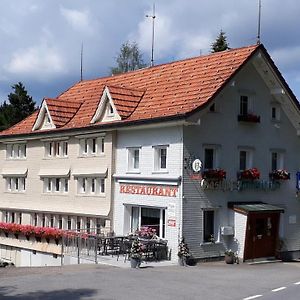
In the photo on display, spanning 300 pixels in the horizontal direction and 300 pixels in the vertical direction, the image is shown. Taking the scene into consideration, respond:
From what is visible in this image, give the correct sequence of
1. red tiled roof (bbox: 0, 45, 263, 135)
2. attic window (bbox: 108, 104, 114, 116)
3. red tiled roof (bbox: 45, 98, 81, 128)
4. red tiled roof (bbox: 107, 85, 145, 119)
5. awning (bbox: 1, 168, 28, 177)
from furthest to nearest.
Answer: awning (bbox: 1, 168, 28, 177) < red tiled roof (bbox: 45, 98, 81, 128) < attic window (bbox: 108, 104, 114, 116) < red tiled roof (bbox: 107, 85, 145, 119) < red tiled roof (bbox: 0, 45, 263, 135)

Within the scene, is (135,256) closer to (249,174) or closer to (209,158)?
(209,158)

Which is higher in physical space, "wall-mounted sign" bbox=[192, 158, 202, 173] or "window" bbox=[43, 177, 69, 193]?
"wall-mounted sign" bbox=[192, 158, 202, 173]

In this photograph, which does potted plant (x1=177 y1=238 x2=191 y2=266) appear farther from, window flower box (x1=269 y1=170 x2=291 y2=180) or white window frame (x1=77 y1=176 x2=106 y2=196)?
window flower box (x1=269 y1=170 x2=291 y2=180)

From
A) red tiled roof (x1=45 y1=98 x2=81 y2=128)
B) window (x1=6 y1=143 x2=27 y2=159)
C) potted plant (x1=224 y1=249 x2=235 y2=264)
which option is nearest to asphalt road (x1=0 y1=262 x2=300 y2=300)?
potted plant (x1=224 y1=249 x2=235 y2=264)

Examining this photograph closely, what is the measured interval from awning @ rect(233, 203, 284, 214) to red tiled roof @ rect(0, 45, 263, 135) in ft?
17.3

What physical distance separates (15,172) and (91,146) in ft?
26.5

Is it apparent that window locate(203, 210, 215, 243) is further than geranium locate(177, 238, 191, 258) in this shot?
Yes

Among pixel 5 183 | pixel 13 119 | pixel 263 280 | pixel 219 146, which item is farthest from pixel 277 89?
pixel 13 119

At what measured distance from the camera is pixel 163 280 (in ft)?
66.7

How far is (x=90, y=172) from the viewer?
31.7m

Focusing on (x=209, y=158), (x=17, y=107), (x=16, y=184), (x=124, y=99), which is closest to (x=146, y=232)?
(x=209, y=158)

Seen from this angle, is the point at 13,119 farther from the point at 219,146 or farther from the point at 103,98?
the point at 219,146

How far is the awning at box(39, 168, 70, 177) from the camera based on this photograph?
3369cm

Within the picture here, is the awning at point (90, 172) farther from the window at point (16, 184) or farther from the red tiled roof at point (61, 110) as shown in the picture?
the window at point (16, 184)
